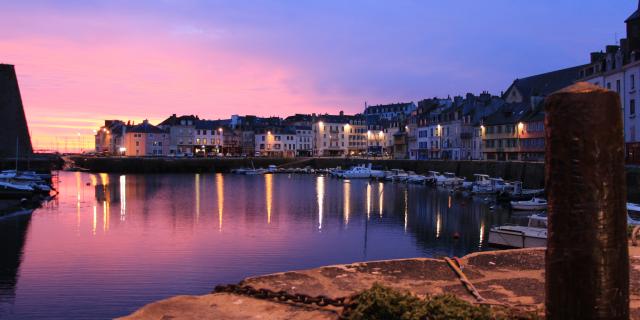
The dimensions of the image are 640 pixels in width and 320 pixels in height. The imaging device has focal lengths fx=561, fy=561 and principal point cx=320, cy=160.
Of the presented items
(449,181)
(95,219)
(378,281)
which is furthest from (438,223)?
(449,181)

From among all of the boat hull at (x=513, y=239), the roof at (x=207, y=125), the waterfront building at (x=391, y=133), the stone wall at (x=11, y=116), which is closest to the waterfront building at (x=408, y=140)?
the waterfront building at (x=391, y=133)

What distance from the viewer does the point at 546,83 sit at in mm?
109000

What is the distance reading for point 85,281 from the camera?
78.7ft

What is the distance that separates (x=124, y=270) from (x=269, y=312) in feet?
67.8

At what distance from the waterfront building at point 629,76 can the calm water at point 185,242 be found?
1692 cm

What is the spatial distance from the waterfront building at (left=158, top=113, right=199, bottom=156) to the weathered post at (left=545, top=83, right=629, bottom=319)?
171 meters

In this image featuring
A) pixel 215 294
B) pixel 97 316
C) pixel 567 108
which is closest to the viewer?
pixel 567 108

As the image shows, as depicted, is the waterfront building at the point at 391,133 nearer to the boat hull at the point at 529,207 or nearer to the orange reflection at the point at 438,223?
the boat hull at the point at 529,207

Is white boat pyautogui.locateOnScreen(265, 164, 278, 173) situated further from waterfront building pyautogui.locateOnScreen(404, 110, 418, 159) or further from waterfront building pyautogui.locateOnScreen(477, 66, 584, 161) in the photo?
waterfront building pyautogui.locateOnScreen(477, 66, 584, 161)

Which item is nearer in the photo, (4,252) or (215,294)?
(215,294)

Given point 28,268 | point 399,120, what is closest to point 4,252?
point 28,268

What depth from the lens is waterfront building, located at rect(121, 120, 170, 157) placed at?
170 meters

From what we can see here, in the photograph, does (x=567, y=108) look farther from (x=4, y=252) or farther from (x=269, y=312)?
(x=4, y=252)

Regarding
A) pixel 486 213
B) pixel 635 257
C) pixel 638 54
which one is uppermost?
pixel 638 54
